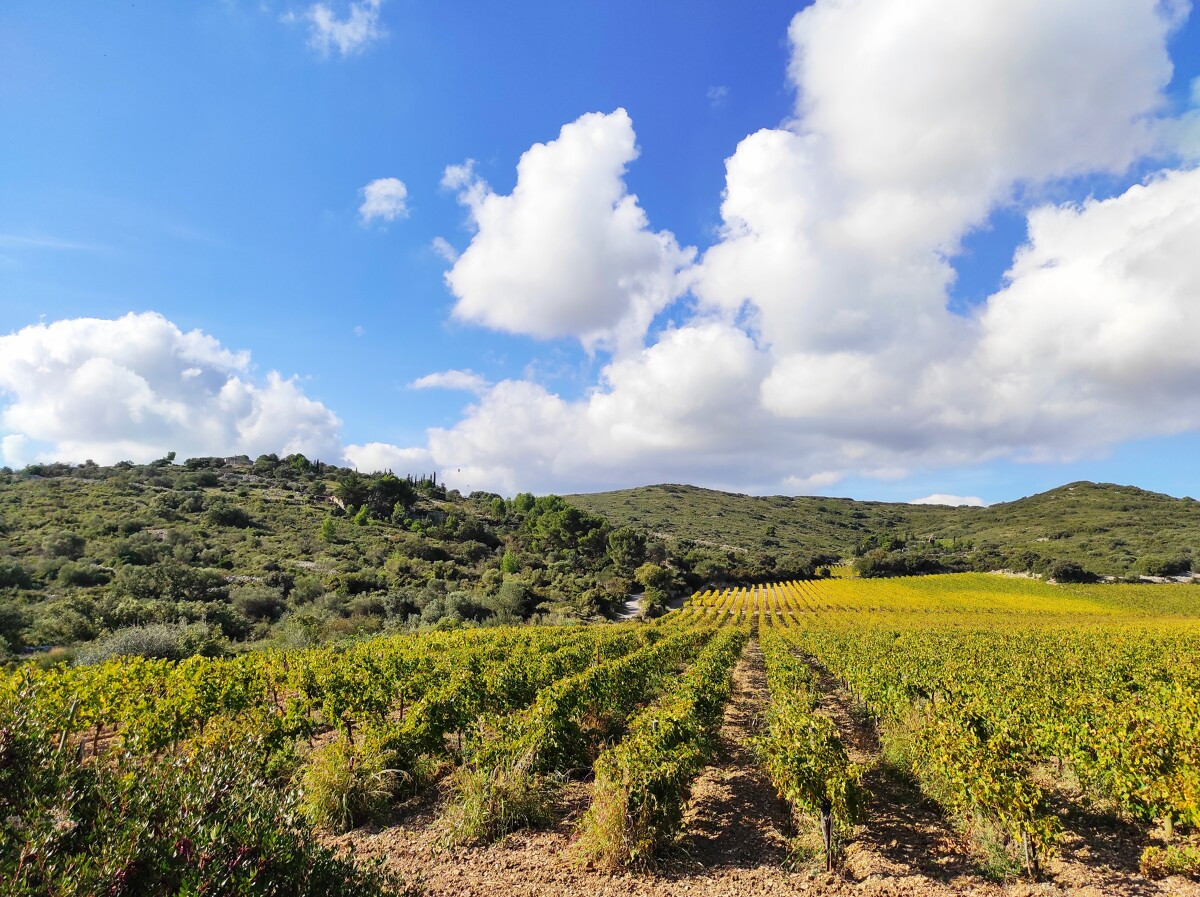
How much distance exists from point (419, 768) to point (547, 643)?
46.3 ft

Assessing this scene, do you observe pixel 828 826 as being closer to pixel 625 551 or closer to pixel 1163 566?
pixel 625 551

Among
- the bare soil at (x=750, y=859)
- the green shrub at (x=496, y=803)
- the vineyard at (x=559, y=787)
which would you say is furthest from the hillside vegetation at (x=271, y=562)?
the bare soil at (x=750, y=859)

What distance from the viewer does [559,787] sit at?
10.8 meters

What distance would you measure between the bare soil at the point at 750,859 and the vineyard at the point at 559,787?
0.19ft

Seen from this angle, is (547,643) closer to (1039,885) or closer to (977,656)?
(1039,885)

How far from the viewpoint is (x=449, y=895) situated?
765cm

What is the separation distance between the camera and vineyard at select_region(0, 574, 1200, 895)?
14.6 ft

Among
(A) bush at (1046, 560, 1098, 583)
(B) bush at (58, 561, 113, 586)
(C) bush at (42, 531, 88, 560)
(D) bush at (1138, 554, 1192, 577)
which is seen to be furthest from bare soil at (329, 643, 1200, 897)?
(D) bush at (1138, 554, 1192, 577)

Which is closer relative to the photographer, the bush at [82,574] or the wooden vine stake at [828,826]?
the wooden vine stake at [828,826]

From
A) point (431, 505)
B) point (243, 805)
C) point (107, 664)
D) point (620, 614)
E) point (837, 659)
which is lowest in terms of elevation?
point (620, 614)

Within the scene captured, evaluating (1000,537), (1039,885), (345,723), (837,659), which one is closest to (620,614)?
(837,659)

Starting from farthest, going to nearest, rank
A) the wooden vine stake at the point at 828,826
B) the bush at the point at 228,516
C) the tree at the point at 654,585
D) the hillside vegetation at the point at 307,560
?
the tree at the point at 654,585 < the bush at the point at 228,516 < the hillside vegetation at the point at 307,560 < the wooden vine stake at the point at 828,826

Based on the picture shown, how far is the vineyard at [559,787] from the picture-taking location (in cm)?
446

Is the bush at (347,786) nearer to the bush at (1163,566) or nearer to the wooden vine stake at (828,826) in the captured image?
the wooden vine stake at (828,826)
